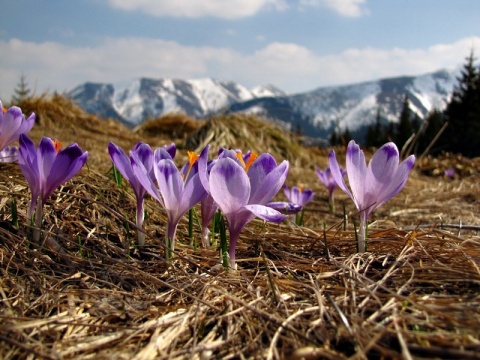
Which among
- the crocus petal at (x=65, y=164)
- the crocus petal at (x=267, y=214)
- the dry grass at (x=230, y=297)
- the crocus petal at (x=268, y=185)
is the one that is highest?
the crocus petal at (x=65, y=164)

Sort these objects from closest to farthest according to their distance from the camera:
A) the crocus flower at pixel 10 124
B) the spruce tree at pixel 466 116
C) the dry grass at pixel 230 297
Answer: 1. the dry grass at pixel 230 297
2. the crocus flower at pixel 10 124
3. the spruce tree at pixel 466 116

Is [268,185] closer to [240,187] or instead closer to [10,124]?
[240,187]

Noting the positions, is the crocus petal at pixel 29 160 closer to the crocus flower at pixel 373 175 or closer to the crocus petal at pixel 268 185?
the crocus petal at pixel 268 185

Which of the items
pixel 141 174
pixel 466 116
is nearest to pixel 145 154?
pixel 141 174

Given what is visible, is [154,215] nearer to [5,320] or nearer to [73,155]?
[73,155]

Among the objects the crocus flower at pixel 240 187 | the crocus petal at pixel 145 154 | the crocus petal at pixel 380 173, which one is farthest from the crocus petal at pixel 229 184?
the crocus petal at pixel 380 173

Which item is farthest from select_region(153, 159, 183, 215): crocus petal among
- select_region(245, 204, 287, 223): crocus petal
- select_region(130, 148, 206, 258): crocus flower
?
select_region(245, 204, 287, 223): crocus petal
